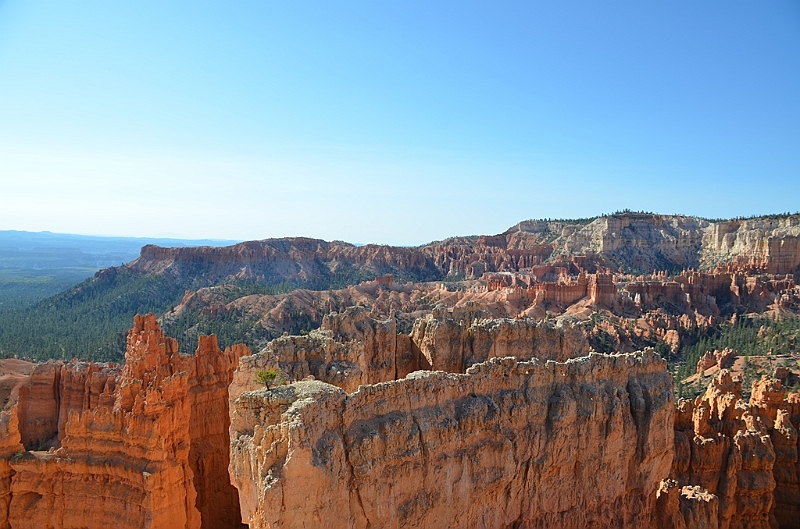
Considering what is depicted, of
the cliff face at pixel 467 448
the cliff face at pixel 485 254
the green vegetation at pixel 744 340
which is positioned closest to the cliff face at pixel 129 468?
the cliff face at pixel 467 448

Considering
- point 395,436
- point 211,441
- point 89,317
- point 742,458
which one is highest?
point 395,436

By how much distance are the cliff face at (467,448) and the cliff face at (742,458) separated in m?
4.53

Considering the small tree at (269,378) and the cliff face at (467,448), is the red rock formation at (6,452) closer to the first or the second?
the small tree at (269,378)

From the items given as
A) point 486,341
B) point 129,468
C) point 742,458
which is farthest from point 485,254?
point 129,468

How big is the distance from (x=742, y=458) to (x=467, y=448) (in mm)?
13746

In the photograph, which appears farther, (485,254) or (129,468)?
(485,254)

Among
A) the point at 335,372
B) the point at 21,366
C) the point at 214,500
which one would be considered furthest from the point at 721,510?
the point at 21,366

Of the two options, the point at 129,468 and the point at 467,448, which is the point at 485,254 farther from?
the point at 467,448

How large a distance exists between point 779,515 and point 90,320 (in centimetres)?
8604

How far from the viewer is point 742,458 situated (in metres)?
21.3

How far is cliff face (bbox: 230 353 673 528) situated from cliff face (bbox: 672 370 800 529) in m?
4.53

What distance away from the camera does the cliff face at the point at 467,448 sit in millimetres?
10570

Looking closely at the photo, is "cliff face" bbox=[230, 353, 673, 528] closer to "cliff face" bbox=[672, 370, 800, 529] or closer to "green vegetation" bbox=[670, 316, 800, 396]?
"cliff face" bbox=[672, 370, 800, 529]

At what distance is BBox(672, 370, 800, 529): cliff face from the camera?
68.5ft
